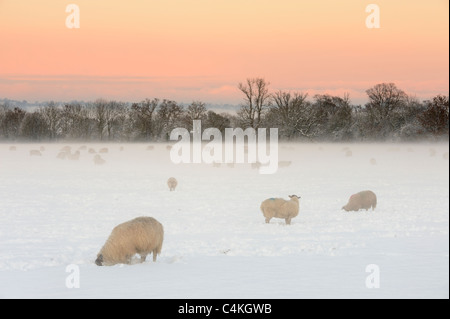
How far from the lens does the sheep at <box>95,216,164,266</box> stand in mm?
9102

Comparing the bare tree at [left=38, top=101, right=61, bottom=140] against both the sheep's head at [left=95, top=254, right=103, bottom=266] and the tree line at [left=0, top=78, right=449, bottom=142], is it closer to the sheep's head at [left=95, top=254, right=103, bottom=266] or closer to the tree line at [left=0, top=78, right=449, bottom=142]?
the tree line at [left=0, top=78, right=449, bottom=142]

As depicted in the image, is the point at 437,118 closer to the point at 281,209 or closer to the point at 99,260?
the point at 281,209

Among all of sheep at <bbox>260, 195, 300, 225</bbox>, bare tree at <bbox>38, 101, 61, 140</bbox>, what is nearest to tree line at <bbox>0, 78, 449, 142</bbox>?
bare tree at <bbox>38, 101, 61, 140</bbox>

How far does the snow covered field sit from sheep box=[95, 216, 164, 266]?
24 centimetres

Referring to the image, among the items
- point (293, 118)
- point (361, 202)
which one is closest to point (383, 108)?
point (293, 118)

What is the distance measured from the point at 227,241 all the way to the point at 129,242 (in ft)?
9.98

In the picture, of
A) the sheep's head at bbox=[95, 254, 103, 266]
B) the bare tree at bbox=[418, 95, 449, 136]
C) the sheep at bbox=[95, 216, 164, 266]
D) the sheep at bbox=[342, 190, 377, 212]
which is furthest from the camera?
the bare tree at bbox=[418, 95, 449, 136]

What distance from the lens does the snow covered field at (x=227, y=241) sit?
314 inches

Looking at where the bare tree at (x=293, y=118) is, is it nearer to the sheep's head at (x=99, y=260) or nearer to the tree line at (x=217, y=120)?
the tree line at (x=217, y=120)

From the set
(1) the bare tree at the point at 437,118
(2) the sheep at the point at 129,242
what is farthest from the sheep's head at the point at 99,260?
(1) the bare tree at the point at 437,118

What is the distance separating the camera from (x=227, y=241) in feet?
38.2

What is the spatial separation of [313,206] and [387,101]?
32119 mm

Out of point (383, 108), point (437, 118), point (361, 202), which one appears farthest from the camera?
point (383, 108)
